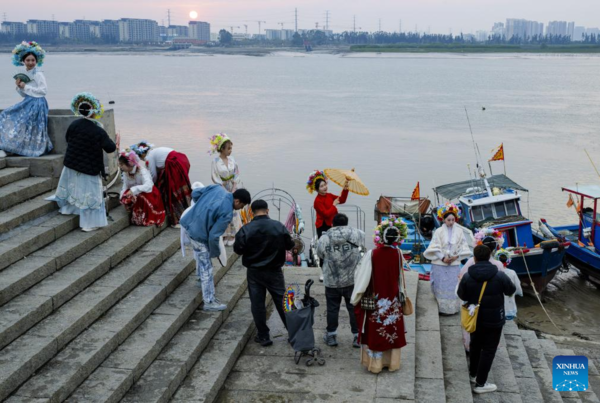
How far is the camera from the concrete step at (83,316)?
4852mm

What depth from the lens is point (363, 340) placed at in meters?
5.89

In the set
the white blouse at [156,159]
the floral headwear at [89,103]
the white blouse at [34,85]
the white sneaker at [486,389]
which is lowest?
the white sneaker at [486,389]

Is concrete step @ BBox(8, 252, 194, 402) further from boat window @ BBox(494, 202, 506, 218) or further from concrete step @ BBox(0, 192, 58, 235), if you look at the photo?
boat window @ BBox(494, 202, 506, 218)

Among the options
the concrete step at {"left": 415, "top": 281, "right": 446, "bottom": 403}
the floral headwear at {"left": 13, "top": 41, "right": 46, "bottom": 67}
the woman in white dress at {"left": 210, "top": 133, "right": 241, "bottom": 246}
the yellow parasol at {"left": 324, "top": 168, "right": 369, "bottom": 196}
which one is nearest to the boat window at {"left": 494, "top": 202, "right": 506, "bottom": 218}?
the yellow parasol at {"left": 324, "top": 168, "right": 369, "bottom": 196}

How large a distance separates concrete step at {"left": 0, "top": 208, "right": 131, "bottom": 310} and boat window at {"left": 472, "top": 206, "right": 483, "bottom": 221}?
9702 millimetres

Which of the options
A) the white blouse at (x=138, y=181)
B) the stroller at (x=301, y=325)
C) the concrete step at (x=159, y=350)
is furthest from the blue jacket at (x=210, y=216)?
the white blouse at (x=138, y=181)

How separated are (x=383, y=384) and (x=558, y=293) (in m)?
11.1

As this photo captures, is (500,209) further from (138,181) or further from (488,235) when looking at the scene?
(138,181)

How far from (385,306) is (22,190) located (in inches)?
171

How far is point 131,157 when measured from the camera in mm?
7566

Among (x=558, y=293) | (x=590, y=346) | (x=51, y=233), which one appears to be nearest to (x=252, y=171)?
(x=558, y=293)

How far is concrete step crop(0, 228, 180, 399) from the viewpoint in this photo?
485 cm

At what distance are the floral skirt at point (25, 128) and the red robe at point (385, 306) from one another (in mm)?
4964

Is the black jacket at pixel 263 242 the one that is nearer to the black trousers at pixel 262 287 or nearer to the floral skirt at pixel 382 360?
the black trousers at pixel 262 287
